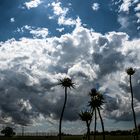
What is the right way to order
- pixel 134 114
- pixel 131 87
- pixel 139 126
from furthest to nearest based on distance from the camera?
pixel 139 126 < pixel 131 87 < pixel 134 114

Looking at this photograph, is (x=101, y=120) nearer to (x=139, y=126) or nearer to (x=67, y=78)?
(x=67, y=78)

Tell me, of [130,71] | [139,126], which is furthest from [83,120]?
[139,126]

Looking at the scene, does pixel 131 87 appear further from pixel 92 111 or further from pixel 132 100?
pixel 92 111

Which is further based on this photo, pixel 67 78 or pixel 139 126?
Result: pixel 139 126

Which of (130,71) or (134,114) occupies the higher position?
(130,71)

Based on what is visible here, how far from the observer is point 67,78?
70.5 meters

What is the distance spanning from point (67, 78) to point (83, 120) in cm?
884

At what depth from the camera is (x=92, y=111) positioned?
233 ft

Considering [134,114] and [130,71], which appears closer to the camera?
[134,114]

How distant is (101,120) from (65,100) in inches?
325

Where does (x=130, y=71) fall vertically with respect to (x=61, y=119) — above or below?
above

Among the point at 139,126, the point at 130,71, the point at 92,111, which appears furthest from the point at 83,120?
the point at 139,126

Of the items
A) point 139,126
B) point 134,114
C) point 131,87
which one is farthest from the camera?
point 139,126

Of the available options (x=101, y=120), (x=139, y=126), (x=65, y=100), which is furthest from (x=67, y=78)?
(x=139, y=126)
